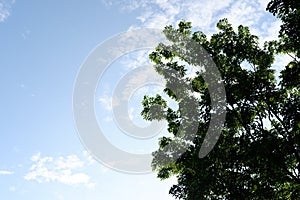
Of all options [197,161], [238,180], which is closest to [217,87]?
[197,161]

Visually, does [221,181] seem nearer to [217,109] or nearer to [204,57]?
[217,109]

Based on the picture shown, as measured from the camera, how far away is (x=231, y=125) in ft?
66.2

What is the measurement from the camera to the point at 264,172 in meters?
18.2

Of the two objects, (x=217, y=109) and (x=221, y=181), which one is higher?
(x=217, y=109)

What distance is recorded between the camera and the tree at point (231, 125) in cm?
1797

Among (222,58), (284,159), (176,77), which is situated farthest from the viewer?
(176,77)

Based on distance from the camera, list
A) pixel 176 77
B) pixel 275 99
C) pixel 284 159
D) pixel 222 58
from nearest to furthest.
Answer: pixel 284 159 → pixel 275 99 → pixel 222 58 → pixel 176 77

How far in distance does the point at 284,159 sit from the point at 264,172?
133 centimetres

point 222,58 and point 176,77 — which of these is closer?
point 222,58

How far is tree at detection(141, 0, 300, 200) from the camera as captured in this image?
18.0 metres

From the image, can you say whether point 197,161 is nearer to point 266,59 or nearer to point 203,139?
point 203,139

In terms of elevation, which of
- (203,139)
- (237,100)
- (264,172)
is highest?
(237,100)

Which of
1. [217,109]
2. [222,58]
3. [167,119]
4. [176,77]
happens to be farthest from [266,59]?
[167,119]

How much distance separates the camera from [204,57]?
68.4ft
